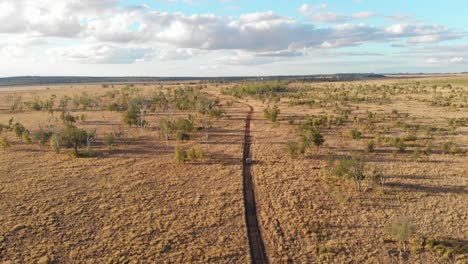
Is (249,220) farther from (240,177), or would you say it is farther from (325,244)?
(240,177)

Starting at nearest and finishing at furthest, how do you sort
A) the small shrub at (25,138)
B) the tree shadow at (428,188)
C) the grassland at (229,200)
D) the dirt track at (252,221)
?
the dirt track at (252,221) → the grassland at (229,200) → the tree shadow at (428,188) → the small shrub at (25,138)

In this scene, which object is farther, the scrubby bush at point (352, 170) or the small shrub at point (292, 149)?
the small shrub at point (292, 149)


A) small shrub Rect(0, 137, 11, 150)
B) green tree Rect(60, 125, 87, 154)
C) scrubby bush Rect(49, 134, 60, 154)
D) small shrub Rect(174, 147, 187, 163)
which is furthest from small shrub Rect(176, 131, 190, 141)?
small shrub Rect(0, 137, 11, 150)

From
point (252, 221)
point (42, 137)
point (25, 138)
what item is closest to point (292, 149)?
point (252, 221)

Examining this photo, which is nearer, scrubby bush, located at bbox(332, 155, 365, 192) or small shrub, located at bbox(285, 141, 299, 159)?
scrubby bush, located at bbox(332, 155, 365, 192)

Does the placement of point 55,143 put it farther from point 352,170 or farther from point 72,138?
point 352,170

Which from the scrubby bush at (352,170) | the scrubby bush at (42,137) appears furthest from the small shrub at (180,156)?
the scrubby bush at (42,137)

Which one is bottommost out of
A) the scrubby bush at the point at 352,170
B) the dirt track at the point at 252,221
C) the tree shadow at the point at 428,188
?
the dirt track at the point at 252,221

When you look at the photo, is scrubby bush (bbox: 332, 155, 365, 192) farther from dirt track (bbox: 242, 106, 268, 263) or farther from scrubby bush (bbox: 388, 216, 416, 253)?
dirt track (bbox: 242, 106, 268, 263)

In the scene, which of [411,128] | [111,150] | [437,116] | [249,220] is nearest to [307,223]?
[249,220]

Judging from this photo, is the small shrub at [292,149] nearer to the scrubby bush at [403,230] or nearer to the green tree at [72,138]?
the scrubby bush at [403,230]

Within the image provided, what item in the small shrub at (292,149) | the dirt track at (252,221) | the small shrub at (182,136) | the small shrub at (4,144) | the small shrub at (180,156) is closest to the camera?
the dirt track at (252,221)
